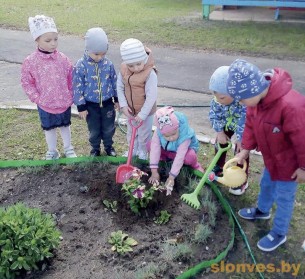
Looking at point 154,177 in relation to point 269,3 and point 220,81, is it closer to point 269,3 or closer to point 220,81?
point 220,81

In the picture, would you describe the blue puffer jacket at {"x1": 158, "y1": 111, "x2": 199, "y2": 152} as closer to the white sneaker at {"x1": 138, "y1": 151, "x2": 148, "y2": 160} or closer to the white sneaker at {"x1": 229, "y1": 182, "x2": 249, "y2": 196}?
the white sneaker at {"x1": 138, "y1": 151, "x2": 148, "y2": 160}

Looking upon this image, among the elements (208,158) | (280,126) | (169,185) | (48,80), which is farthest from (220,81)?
(48,80)

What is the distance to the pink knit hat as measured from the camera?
3410 mm

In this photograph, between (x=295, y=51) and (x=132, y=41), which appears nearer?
(x=132, y=41)

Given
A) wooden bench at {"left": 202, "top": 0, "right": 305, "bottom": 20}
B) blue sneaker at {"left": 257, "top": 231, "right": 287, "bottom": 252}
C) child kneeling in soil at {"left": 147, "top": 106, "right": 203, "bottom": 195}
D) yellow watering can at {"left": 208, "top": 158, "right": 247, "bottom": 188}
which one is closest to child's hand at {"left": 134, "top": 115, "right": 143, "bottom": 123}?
child kneeling in soil at {"left": 147, "top": 106, "right": 203, "bottom": 195}

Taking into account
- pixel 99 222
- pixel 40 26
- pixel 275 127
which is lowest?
pixel 99 222

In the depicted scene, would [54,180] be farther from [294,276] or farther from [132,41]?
[294,276]

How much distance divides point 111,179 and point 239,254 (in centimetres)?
136

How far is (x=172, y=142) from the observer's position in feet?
12.1

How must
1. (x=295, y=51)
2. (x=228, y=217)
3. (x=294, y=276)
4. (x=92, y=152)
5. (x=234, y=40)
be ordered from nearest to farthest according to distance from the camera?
1. (x=294, y=276)
2. (x=228, y=217)
3. (x=92, y=152)
4. (x=295, y=51)
5. (x=234, y=40)

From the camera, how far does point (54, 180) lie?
12.9 ft

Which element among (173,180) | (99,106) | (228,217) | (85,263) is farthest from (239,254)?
(99,106)

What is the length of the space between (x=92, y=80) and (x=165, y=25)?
622 centimetres

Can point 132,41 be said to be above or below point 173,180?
above
